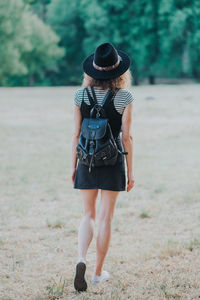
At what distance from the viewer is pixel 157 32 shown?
4241cm

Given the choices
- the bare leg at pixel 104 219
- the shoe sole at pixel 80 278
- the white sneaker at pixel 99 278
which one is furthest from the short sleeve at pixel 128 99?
the white sneaker at pixel 99 278

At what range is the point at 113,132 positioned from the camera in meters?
3.74

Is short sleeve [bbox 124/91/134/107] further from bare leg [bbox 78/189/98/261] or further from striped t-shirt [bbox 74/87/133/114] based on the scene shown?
bare leg [bbox 78/189/98/261]

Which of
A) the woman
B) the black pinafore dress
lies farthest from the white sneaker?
the black pinafore dress

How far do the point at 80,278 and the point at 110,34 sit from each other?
41636mm

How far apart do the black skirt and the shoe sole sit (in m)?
0.61

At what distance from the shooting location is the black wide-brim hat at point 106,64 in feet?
11.9

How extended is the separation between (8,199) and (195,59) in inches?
1468

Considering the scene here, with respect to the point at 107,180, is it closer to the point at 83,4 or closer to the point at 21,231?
the point at 21,231

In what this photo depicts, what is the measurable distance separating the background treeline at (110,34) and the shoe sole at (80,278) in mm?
35152

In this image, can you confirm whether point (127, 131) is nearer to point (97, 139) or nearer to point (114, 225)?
point (97, 139)

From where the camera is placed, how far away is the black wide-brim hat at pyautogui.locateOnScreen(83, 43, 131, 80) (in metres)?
3.62

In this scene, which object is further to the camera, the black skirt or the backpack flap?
the black skirt

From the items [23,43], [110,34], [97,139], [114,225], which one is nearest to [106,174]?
[97,139]
